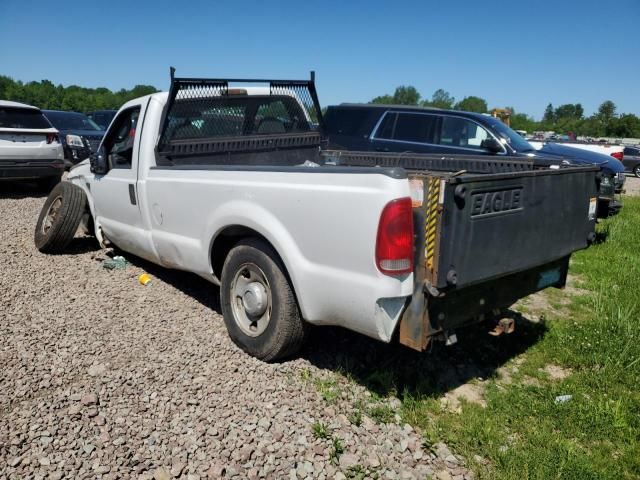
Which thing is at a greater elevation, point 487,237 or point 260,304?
point 487,237

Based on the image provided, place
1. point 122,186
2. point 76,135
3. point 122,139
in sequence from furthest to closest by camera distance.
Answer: point 76,135 < point 122,139 < point 122,186

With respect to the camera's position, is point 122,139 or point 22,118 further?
point 22,118

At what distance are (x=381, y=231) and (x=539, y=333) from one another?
8.31ft

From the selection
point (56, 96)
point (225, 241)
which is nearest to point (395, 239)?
point (225, 241)

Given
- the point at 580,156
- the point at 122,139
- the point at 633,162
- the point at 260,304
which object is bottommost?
the point at 633,162

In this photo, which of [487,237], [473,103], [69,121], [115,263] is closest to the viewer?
[487,237]

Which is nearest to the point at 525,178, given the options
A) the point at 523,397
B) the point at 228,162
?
the point at 523,397

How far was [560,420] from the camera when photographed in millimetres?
3184

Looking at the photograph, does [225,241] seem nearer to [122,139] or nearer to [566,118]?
[122,139]

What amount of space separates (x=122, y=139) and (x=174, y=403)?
10.6 feet

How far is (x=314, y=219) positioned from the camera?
3.05 meters

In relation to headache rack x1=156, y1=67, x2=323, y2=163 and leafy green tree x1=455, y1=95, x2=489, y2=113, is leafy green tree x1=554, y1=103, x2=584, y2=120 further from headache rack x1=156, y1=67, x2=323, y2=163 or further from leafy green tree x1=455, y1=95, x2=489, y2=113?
headache rack x1=156, y1=67, x2=323, y2=163

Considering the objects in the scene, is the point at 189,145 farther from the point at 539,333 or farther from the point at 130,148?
the point at 539,333

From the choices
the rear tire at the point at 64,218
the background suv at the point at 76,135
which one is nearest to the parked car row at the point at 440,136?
the rear tire at the point at 64,218
